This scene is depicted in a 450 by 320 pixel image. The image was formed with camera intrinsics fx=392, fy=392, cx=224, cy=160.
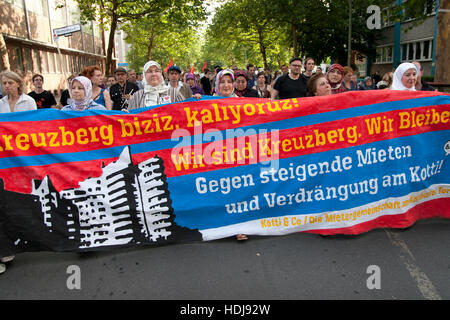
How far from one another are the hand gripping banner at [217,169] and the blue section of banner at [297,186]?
0.01 m

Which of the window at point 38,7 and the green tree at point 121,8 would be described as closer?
the green tree at point 121,8

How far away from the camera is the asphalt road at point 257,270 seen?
3018 millimetres

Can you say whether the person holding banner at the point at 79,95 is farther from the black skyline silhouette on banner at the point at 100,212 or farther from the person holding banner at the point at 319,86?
the person holding banner at the point at 319,86

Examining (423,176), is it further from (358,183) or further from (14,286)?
(14,286)

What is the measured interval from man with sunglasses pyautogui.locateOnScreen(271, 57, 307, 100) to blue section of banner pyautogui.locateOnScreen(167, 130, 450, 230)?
291cm

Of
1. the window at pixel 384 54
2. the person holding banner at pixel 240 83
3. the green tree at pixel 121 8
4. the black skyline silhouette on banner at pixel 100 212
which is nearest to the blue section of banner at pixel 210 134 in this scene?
the black skyline silhouette on banner at pixel 100 212

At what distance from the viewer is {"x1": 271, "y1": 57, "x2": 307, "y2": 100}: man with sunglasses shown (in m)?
6.74

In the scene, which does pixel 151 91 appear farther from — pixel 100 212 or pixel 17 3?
pixel 17 3

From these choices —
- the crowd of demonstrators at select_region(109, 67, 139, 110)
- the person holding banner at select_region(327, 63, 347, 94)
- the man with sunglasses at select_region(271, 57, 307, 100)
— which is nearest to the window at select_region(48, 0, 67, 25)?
the crowd of demonstrators at select_region(109, 67, 139, 110)

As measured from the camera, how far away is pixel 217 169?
12.7ft

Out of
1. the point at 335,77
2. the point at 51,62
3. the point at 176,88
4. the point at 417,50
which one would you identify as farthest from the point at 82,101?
the point at 417,50

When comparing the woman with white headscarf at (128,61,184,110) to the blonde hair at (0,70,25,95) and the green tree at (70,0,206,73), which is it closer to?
the blonde hair at (0,70,25,95)

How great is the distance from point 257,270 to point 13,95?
140 inches

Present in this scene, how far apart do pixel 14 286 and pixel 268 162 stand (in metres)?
2.50
